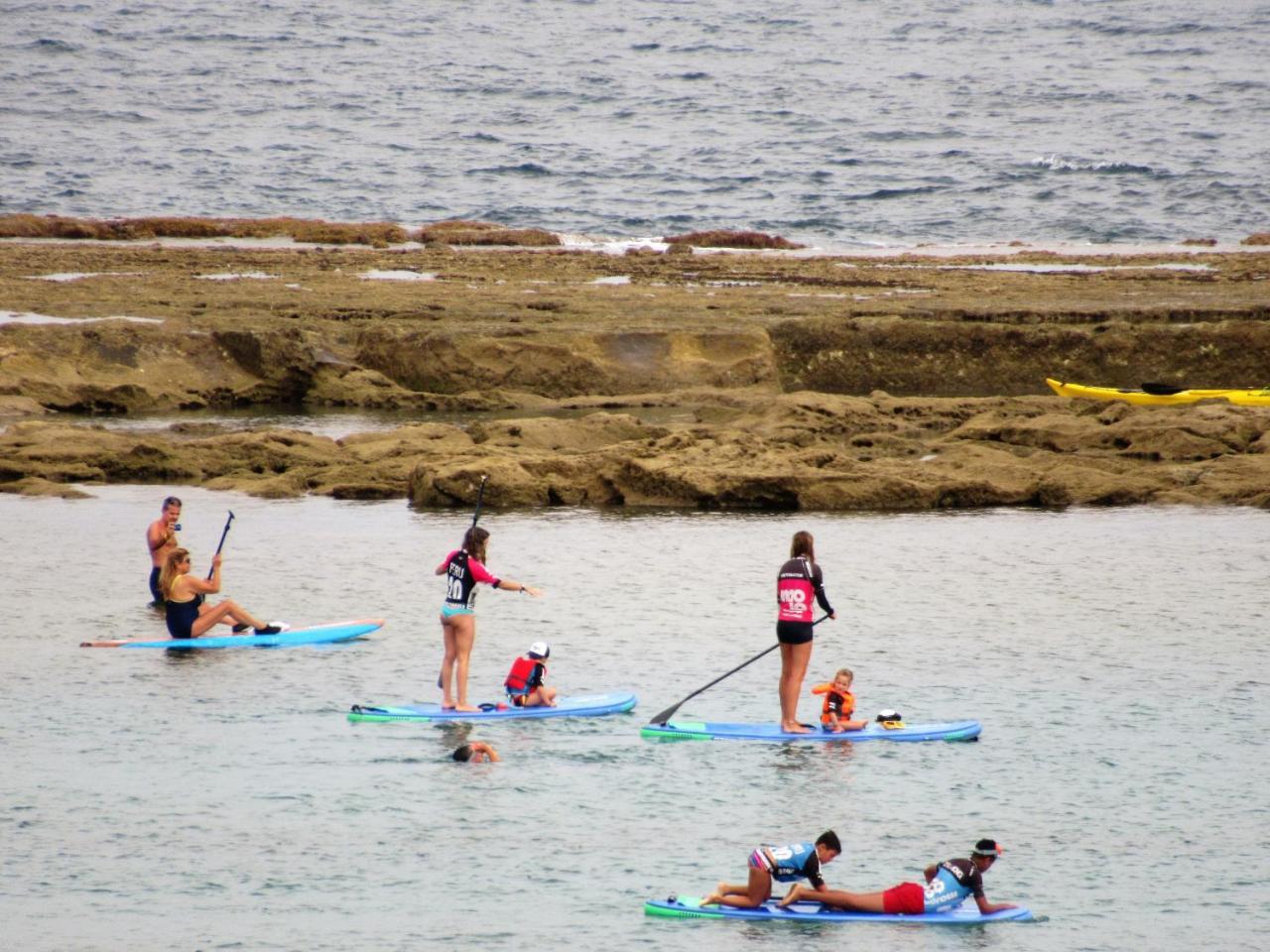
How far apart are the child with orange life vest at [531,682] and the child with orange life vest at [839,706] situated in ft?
8.21

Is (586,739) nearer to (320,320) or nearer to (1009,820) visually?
(1009,820)

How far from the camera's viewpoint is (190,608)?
64.4 feet

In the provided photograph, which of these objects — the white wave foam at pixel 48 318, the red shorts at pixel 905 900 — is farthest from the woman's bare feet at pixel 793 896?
the white wave foam at pixel 48 318

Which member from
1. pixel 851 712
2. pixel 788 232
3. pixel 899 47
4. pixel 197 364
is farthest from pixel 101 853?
pixel 899 47

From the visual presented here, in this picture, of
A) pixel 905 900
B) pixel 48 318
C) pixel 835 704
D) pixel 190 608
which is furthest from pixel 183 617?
pixel 48 318

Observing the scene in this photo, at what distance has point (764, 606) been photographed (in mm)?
21562

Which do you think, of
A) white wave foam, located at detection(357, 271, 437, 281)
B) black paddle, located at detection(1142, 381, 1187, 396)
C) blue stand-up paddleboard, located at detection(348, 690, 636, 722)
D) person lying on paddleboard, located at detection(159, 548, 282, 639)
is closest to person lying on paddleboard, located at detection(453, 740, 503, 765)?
blue stand-up paddleboard, located at detection(348, 690, 636, 722)

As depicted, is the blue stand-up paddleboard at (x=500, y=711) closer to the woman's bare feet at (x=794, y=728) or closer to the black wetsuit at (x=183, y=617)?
the woman's bare feet at (x=794, y=728)

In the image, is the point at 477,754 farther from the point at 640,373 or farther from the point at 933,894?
the point at 640,373

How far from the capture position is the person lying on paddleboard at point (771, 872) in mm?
12602

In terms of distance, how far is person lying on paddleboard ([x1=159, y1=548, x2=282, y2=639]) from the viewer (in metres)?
19.5

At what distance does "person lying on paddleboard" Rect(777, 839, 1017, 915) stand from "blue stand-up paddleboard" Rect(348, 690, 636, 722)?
4599 mm

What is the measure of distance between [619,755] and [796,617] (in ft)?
6.62

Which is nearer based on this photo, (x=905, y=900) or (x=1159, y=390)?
(x=905, y=900)
